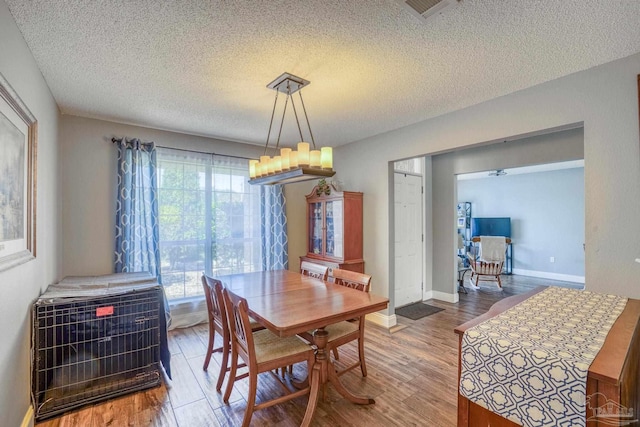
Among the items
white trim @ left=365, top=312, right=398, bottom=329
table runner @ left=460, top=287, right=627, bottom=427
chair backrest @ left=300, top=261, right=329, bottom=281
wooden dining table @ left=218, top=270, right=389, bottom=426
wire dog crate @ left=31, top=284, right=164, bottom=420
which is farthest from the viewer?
white trim @ left=365, top=312, right=398, bottom=329

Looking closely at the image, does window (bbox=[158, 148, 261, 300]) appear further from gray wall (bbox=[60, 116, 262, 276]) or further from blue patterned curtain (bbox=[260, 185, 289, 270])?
gray wall (bbox=[60, 116, 262, 276])

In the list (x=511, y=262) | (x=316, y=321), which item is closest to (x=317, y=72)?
(x=316, y=321)

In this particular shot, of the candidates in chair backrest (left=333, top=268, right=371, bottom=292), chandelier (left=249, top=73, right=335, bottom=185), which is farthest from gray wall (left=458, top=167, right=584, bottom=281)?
chandelier (left=249, top=73, right=335, bottom=185)

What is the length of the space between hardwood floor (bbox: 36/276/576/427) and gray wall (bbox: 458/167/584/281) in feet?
17.1

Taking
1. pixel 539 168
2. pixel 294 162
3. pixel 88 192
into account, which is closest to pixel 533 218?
pixel 539 168

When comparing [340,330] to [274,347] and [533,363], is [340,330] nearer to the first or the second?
[274,347]

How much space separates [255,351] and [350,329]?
2.73 ft

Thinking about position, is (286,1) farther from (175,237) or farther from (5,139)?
(175,237)

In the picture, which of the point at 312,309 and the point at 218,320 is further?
the point at 218,320

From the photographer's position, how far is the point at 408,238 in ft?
15.1

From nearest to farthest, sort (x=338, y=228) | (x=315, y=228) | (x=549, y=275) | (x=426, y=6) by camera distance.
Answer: (x=426, y=6)
(x=338, y=228)
(x=315, y=228)
(x=549, y=275)

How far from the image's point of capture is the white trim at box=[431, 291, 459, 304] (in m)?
4.74

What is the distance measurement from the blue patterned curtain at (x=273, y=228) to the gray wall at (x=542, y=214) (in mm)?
6202

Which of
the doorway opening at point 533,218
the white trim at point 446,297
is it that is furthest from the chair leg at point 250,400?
the doorway opening at point 533,218
